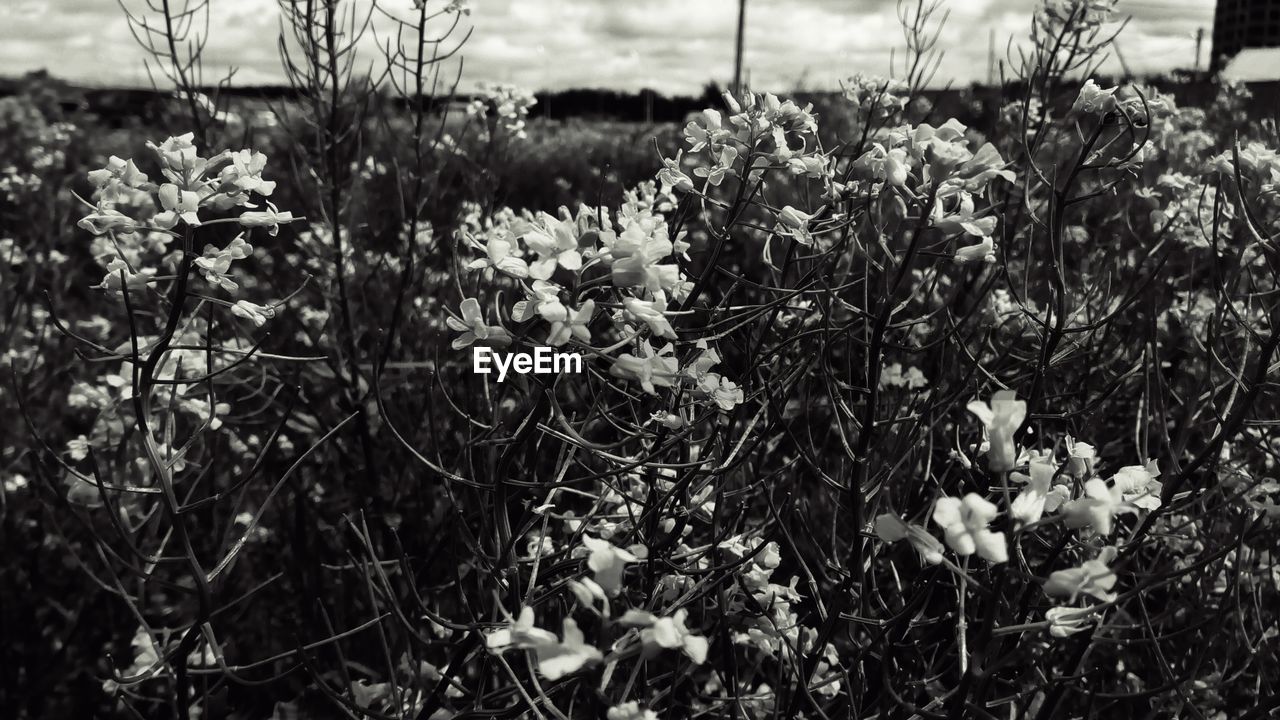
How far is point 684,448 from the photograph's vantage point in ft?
4.58

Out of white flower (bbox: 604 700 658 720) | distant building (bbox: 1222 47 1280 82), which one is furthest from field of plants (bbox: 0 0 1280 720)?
distant building (bbox: 1222 47 1280 82)

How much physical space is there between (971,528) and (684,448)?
66cm

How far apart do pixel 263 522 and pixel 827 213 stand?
2.10m

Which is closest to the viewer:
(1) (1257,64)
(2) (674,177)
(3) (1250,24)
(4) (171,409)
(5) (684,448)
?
(2) (674,177)

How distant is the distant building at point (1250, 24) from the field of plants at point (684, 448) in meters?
15.1

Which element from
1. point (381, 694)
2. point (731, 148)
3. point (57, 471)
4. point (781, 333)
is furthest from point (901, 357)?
point (57, 471)

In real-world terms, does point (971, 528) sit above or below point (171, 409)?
above

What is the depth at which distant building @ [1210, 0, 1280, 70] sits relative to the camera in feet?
54.5

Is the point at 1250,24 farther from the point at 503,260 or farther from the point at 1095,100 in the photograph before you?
the point at 503,260

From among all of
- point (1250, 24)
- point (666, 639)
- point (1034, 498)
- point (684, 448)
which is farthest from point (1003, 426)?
point (1250, 24)

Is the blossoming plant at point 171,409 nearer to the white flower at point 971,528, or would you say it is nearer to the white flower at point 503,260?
the white flower at point 503,260

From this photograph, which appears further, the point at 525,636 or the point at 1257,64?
the point at 1257,64

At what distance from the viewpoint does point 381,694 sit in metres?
1.56

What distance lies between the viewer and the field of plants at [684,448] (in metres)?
1.06
